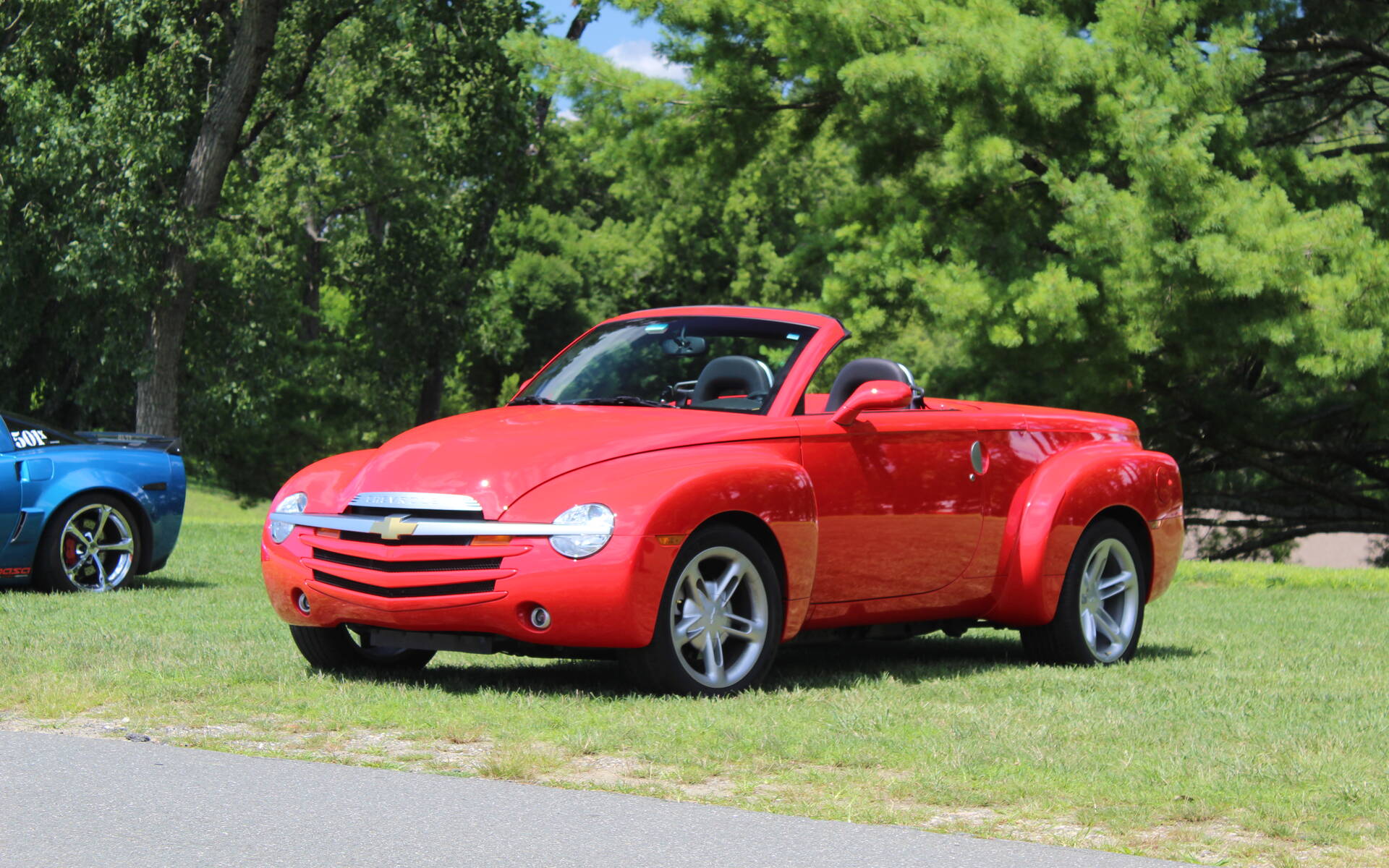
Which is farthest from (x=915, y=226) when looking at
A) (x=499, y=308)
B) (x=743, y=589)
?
(x=499, y=308)

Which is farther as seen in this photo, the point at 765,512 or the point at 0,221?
the point at 0,221

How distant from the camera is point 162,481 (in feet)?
42.2

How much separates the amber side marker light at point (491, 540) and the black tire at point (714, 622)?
0.66 metres

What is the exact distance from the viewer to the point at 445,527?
7277 mm

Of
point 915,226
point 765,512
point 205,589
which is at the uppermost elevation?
point 915,226

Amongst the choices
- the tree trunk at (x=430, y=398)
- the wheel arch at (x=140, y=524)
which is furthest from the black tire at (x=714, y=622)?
the tree trunk at (x=430, y=398)

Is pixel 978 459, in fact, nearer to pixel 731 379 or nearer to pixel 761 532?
pixel 731 379

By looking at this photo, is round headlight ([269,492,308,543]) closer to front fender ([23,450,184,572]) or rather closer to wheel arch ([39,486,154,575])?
front fender ([23,450,184,572])

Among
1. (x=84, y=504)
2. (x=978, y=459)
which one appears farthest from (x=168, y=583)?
(x=978, y=459)

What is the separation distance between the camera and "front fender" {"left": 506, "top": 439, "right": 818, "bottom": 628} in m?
7.20

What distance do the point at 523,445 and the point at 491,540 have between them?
549mm

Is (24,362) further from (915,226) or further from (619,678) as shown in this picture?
(619,678)

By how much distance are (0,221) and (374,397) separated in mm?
23321

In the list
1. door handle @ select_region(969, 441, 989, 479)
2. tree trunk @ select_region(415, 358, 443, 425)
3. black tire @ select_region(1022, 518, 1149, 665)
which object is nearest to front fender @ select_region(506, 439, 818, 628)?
door handle @ select_region(969, 441, 989, 479)
